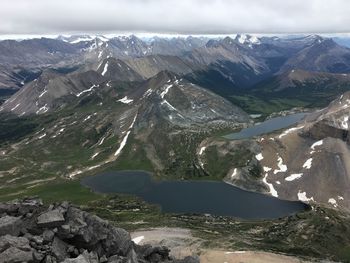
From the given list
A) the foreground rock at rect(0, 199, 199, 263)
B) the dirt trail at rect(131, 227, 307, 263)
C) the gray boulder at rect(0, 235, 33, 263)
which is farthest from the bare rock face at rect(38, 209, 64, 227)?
the dirt trail at rect(131, 227, 307, 263)

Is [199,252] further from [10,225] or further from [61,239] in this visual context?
[10,225]

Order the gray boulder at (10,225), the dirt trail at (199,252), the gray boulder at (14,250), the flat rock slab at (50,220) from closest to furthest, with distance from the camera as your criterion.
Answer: the gray boulder at (14,250), the gray boulder at (10,225), the flat rock slab at (50,220), the dirt trail at (199,252)

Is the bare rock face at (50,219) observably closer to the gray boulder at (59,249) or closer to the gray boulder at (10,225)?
the gray boulder at (10,225)

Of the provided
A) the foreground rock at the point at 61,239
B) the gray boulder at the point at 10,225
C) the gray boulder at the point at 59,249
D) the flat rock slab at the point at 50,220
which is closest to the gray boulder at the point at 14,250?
the foreground rock at the point at 61,239

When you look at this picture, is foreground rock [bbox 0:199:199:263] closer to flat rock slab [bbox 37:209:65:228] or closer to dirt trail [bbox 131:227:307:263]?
flat rock slab [bbox 37:209:65:228]

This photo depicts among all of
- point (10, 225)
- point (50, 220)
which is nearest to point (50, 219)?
point (50, 220)

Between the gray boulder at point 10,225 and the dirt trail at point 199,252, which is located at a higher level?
the gray boulder at point 10,225

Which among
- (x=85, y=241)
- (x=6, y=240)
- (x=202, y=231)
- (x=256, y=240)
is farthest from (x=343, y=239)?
(x=6, y=240)

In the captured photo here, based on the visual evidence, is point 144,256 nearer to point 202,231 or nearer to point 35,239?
point 35,239
